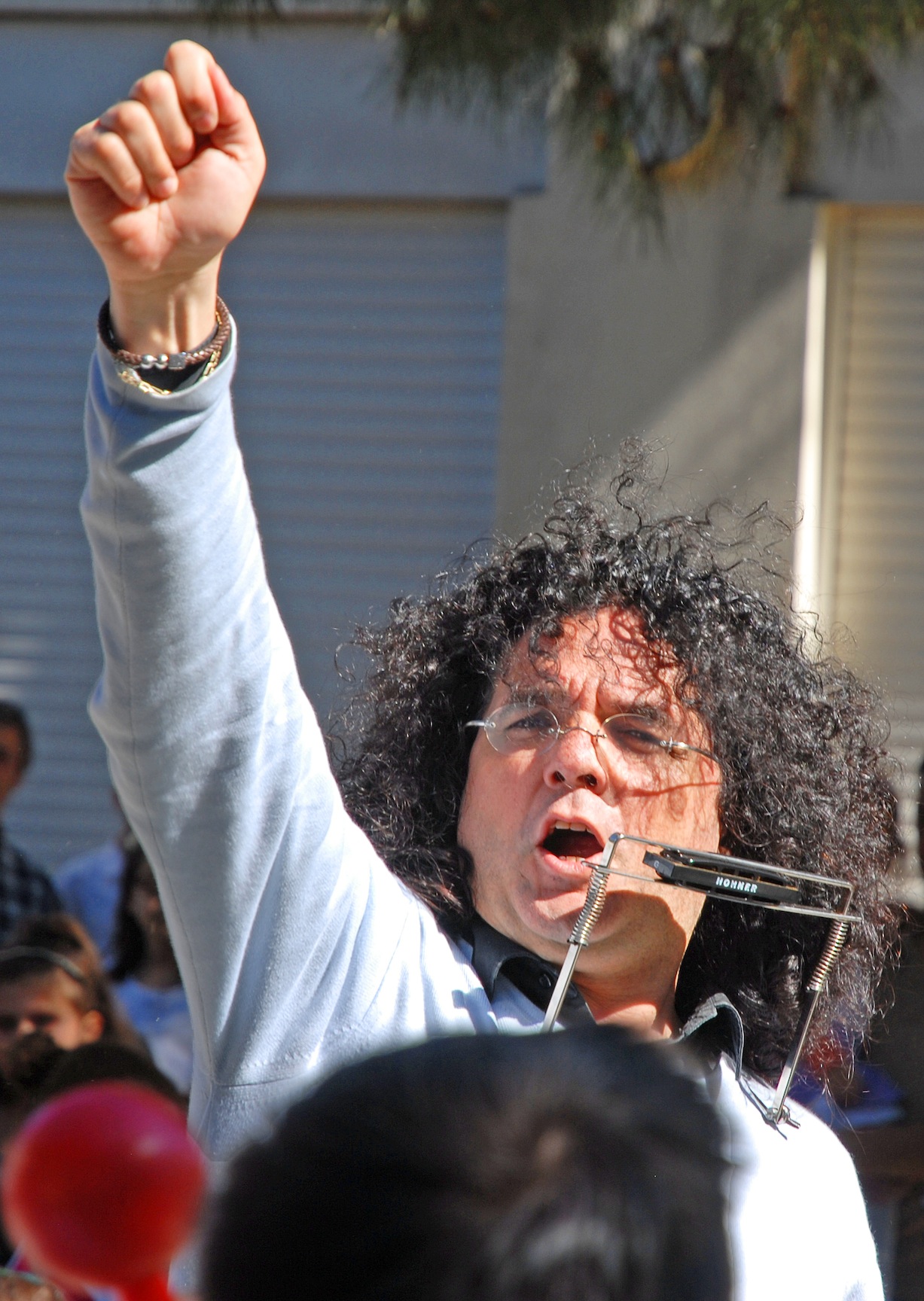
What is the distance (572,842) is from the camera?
5.27 feet

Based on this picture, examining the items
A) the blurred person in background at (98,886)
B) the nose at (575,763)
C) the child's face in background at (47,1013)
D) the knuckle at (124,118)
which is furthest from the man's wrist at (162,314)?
the blurred person in background at (98,886)

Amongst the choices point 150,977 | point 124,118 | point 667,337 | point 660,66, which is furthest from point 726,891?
point 667,337

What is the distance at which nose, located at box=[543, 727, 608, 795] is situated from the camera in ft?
5.23

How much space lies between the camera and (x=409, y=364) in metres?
5.71

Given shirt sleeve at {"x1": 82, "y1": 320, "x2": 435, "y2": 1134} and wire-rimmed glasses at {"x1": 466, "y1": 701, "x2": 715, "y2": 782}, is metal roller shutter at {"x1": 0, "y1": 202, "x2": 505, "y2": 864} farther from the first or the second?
shirt sleeve at {"x1": 82, "y1": 320, "x2": 435, "y2": 1134}

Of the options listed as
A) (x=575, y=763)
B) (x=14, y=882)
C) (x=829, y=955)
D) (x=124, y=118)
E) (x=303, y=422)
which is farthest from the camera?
(x=303, y=422)

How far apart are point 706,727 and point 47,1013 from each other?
73.6 inches

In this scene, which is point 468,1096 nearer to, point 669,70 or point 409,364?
point 669,70

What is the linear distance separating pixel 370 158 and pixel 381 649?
3987mm

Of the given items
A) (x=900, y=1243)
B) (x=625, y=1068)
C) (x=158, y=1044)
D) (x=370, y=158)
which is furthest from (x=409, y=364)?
(x=625, y=1068)

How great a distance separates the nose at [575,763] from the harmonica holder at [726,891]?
7 cm

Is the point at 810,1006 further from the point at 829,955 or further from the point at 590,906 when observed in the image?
the point at 590,906

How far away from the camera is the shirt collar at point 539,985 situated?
151 cm

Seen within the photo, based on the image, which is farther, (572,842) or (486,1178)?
(572,842)
